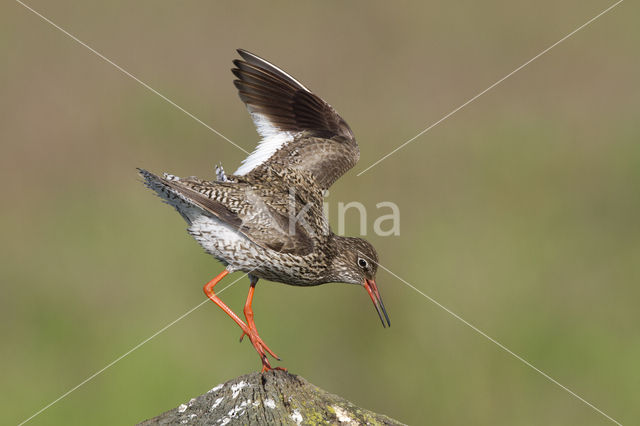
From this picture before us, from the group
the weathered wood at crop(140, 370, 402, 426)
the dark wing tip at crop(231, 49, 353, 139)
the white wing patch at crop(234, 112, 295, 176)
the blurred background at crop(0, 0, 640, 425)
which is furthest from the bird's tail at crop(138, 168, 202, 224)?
the blurred background at crop(0, 0, 640, 425)

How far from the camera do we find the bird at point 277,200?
7.32 metres

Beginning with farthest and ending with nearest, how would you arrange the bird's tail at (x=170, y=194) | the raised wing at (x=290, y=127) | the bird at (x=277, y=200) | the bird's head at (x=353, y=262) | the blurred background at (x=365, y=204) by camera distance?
the blurred background at (x=365, y=204) → the raised wing at (x=290, y=127) → the bird's head at (x=353, y=262) → the bird at (x=277, y=200) → the bird's tail at (x=170, y=194)

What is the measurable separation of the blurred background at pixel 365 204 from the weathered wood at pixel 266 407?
5.37 metres

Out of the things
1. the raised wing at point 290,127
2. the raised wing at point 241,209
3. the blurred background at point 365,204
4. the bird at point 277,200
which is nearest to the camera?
the raised wing at point 241,209

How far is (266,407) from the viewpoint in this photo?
14.9ft

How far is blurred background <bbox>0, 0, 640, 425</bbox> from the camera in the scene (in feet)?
34.4

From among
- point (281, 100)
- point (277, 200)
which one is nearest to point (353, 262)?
point (277, 200)

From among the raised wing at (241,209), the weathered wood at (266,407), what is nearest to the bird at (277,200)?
the raised wing at (241,209)

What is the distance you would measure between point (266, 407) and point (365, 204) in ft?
26.2

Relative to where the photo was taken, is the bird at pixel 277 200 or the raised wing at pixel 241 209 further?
the bird at pixel 277 200

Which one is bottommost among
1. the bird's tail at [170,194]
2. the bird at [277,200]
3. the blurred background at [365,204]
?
the blurred background at [365,204]

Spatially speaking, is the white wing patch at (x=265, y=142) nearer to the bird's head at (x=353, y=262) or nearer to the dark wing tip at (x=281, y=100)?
the dark wing tip at (x=281, y=100)

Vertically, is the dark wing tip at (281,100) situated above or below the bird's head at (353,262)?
above

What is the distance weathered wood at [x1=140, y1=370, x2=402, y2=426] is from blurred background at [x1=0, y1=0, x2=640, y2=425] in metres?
5.37
